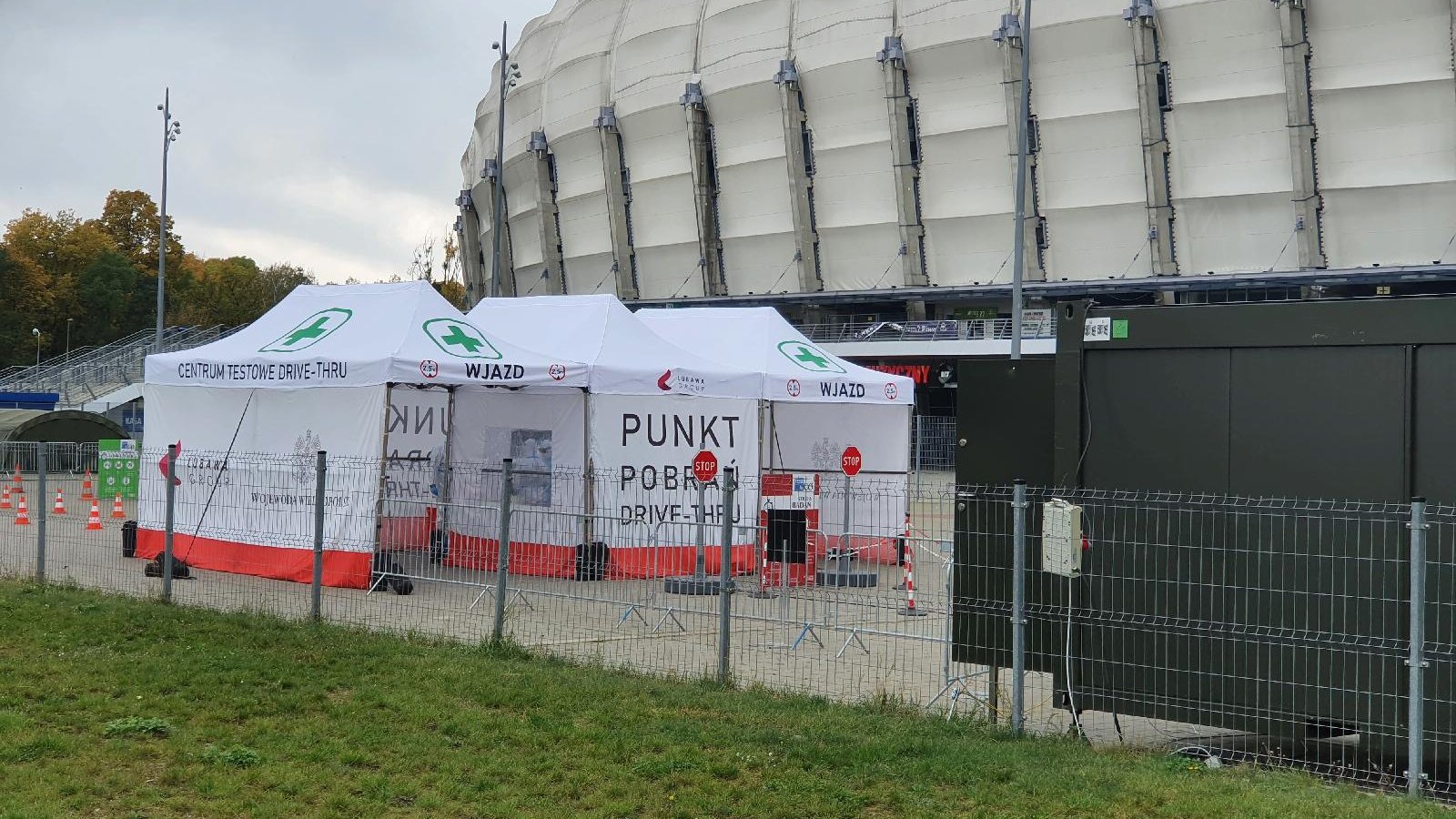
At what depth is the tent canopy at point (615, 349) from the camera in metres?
17.3

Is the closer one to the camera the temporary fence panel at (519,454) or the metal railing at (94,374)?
the temporary fence panel at (519,454)

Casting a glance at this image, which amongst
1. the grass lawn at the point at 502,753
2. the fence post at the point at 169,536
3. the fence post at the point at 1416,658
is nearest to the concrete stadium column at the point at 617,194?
the fence post at the point at 169,536

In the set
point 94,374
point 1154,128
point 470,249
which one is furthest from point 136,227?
point 1154,128

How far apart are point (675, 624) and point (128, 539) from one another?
874 centimetres

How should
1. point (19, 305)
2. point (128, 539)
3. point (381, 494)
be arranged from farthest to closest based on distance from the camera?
point (19, 305) < point (128, 539) < point (381, 494)

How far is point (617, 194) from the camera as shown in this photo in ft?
→ 189

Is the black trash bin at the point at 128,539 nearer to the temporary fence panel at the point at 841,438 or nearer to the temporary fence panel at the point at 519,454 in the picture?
the temporary fence panel at the point at 519,454

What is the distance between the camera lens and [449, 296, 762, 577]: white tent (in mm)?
17188

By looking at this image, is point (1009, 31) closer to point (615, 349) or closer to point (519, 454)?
point (615, 349)

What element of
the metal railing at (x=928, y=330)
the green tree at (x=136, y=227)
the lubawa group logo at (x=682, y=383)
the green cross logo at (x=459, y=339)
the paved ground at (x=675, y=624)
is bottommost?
the paved ground at (x=675, y=624)

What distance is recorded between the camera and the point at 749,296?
175 feet

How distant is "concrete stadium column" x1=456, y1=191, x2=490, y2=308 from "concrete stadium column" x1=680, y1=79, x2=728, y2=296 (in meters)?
19.9

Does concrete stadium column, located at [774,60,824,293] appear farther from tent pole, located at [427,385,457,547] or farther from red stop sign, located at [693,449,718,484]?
red stop sign, located at [693,449,718,484]

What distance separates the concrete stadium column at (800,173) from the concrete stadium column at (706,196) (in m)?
3.90
